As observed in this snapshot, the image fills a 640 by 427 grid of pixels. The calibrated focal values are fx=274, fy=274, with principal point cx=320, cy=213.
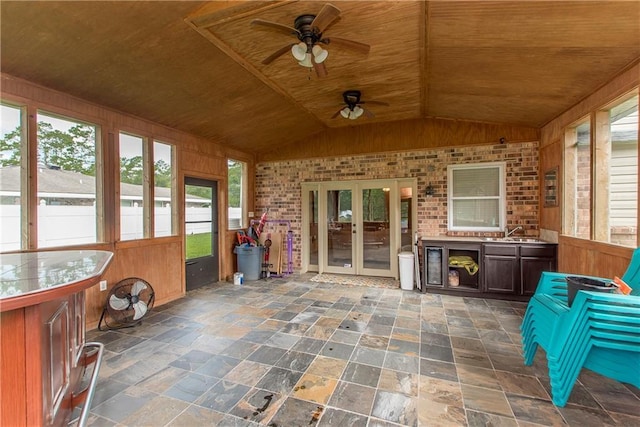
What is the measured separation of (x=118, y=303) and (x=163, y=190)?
1772 mm

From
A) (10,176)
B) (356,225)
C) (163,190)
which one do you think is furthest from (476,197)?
(10,176)

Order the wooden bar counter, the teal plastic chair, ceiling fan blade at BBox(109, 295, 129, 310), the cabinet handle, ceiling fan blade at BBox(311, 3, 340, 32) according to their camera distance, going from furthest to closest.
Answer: ceiling fan blade at BBox(109, 295, 129, 310)
ceiling fan blade at BBox(311, 3, 340, 32)
the teal plastic chair
the cabinet handle
the wooden bar counter

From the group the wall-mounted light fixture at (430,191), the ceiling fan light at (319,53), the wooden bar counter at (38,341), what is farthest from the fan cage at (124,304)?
the wall-mounted light fixture at (430,191)

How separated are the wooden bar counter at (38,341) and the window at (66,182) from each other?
168 centimetres

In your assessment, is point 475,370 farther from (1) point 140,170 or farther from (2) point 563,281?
(1) point 140,170

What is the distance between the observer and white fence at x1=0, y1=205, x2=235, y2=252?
2.67 metres

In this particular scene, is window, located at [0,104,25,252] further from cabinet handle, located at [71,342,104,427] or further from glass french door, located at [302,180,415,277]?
glass french door, located at [302,180,415,277]

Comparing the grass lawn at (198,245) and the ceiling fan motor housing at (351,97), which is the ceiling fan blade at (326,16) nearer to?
the ceiling fan motor housing at (351,97)

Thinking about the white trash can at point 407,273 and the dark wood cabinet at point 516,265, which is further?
the white trash can at point 407,273

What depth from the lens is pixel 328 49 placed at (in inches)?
116

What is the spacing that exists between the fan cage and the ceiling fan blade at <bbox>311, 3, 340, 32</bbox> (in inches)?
140

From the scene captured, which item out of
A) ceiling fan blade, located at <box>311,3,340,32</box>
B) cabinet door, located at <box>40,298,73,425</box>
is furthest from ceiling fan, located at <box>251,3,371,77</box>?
cabinet door, located at <box>40,298,73,425</box>

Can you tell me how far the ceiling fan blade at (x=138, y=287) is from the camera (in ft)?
11.2

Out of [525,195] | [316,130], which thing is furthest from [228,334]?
[525,195]
